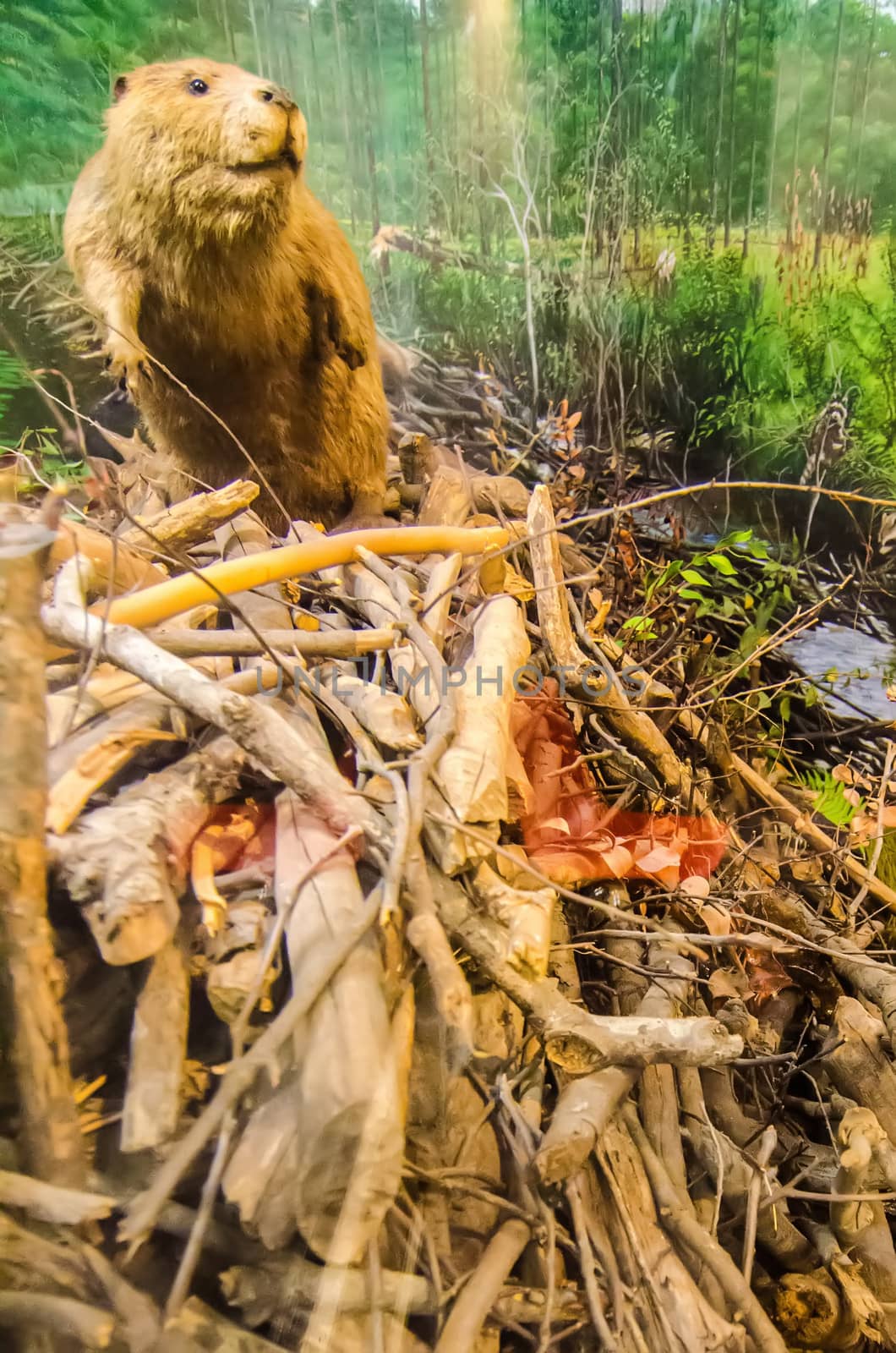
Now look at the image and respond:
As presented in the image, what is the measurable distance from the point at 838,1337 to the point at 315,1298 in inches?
26.6

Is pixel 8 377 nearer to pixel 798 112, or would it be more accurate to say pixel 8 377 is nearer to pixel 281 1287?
pixel 281 1287

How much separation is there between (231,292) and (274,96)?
0.94 ft

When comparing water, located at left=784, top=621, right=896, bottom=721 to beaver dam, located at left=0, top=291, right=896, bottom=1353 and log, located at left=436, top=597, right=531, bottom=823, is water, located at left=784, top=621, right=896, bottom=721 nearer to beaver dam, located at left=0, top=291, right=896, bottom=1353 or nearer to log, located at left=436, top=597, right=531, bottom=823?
beaver dam, located at left=0, top=291, right=896, bottom=1353

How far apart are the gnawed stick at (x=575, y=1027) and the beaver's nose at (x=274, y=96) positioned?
0.90 metres

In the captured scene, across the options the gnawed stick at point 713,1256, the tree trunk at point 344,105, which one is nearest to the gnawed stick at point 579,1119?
the gnawed stick at point 713,1256

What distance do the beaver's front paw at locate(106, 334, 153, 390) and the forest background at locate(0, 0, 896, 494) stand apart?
0.14 metres

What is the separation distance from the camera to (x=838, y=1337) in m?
0.89

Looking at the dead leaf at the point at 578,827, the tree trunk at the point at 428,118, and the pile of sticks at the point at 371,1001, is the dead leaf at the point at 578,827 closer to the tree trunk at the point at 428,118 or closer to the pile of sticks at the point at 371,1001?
the pile of sticks at the point at 371,1001

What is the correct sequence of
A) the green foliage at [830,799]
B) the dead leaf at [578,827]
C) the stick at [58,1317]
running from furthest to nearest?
the green foliage at [830,799] → the dead leaf at [578,827] → the stick at [58,1317]

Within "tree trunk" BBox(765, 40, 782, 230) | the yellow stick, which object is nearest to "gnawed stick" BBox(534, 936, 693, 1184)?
the yellow stick

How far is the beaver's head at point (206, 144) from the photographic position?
1009 mm

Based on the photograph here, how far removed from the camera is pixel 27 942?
53 centimetres

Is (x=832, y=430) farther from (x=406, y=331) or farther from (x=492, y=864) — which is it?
(x=492, y=864)

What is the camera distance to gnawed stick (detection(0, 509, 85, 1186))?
52 centimetres
